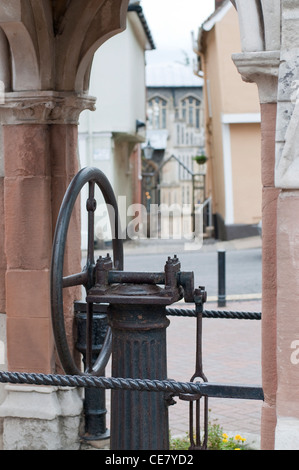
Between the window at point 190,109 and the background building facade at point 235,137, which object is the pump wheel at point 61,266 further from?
the window at point 190,109

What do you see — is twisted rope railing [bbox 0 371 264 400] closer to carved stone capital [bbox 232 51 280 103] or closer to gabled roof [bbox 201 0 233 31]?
carved stone capital [bbox 232 51 280 103]

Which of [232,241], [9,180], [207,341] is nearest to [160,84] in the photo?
[232,241]

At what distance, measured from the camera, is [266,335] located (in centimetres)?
307

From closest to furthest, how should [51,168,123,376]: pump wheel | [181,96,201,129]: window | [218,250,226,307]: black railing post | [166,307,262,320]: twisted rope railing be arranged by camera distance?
[51,168,123,376]: pump wheel, [166,307,262,320]: twisted rope railing, [218,250,226,307]: black railing post, [181,96,201,129]: window

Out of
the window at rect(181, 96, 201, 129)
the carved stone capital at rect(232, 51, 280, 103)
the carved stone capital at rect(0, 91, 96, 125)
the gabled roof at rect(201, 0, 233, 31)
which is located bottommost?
the carved stone capital at rect(232, 51, 280, 103)

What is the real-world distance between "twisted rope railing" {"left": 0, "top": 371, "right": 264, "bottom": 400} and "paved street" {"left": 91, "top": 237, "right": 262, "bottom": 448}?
2.06m

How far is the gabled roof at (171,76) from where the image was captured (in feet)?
182

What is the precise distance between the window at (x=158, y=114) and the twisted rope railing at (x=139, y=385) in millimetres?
51767

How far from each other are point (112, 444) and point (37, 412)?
1.64 meters

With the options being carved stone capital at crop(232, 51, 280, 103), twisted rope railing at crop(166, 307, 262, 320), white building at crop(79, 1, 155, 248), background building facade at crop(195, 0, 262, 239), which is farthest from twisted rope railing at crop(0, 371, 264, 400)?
background building facade at crop(195, 0, 262, 239)

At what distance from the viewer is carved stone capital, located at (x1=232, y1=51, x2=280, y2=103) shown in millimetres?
2875

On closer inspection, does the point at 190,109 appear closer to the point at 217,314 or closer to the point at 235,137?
the point at 235,137

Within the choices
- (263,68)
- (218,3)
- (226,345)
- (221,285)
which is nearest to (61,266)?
(263,68)

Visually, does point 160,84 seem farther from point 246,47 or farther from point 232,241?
Result: point 246,47
